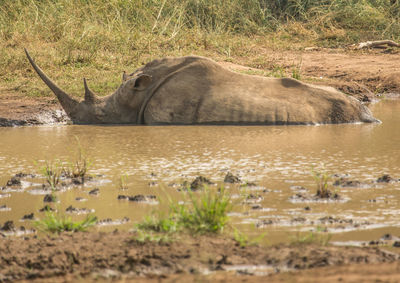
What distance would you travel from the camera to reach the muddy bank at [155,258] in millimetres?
2988

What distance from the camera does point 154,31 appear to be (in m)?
13.0

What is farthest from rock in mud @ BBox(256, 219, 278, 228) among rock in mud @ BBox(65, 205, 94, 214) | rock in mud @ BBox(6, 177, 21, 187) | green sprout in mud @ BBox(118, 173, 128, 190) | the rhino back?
the rhino back

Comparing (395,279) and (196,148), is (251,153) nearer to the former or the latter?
(196,148)

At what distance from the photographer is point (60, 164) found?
534 cm

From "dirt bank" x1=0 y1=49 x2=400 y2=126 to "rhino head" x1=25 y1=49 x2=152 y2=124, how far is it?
1.24ft

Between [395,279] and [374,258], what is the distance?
0.86 ft

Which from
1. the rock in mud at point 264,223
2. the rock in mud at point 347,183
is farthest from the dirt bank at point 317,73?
the rock in mud at point 264,223

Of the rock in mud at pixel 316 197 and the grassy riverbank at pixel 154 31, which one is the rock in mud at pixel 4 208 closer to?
the rock in mud at pixel 316 197

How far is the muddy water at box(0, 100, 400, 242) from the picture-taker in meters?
3.87

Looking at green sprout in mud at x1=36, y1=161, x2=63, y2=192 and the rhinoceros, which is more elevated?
the rhinoceros

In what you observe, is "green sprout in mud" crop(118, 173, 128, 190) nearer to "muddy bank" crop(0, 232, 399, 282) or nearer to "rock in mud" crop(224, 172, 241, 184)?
"rock in mud" crop(224, 172, 241, 184)

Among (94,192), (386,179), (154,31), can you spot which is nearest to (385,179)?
(386,179)

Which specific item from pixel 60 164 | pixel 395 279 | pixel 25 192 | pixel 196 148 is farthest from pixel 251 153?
pixel 395 279

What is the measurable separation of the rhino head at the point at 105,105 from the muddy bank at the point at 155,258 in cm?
445
